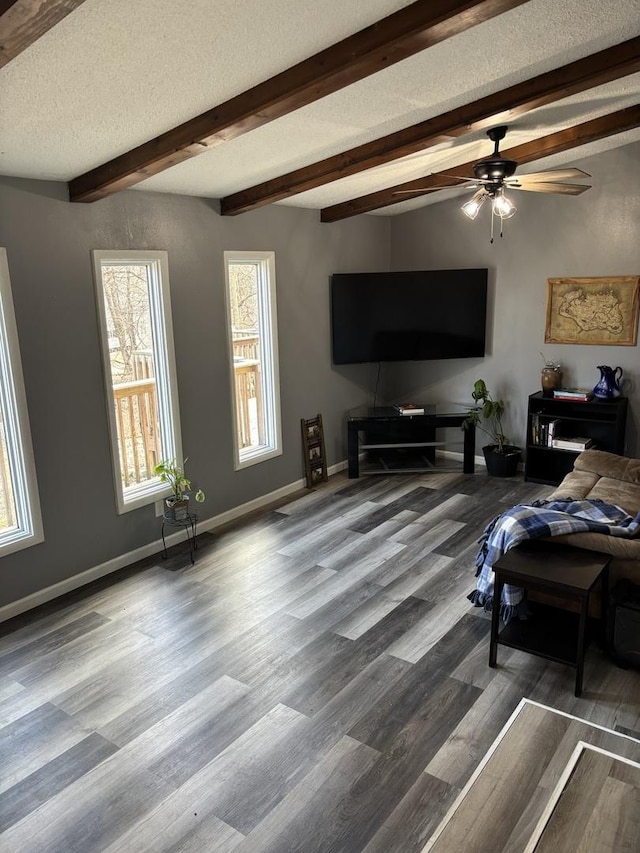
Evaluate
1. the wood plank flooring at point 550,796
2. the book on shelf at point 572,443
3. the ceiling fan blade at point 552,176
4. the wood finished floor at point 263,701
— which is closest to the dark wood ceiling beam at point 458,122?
the ceiling fan blade at point 552,176

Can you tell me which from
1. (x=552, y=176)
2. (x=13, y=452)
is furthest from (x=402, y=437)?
(x=13, y=452)

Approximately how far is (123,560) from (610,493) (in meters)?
3.36

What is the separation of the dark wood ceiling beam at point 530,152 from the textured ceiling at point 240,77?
0.39 ft

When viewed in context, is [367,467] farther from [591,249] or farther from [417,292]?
[591,249]

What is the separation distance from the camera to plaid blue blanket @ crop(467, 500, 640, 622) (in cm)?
318

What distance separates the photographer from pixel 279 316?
5.50m

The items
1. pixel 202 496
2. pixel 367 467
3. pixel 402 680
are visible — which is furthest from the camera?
pixel 367 467

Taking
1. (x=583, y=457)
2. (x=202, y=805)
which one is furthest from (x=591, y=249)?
(x=202, y=805)

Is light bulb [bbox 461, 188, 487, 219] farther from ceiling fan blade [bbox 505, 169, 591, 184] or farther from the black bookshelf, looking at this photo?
the black bookshelf

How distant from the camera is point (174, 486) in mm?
4516

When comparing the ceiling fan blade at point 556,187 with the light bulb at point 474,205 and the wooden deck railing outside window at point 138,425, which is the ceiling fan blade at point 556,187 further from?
the wooden deck railing outside window at point 138,425

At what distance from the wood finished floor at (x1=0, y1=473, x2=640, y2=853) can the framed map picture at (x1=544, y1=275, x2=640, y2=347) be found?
102 inches

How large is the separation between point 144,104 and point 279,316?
278cm

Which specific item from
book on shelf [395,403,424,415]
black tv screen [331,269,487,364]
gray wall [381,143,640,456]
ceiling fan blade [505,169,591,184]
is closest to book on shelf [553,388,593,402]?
gray wall [381,143,640,456]
